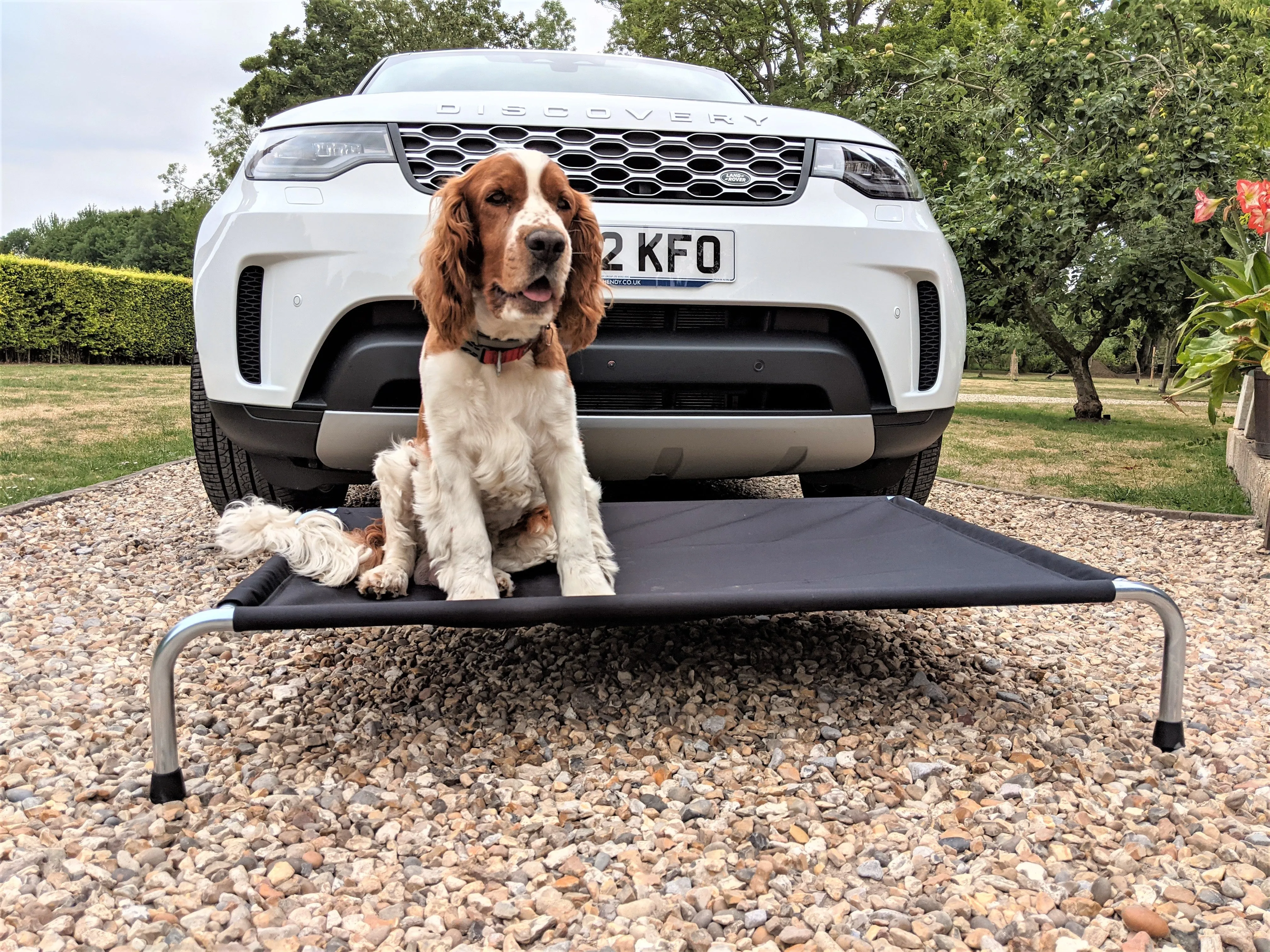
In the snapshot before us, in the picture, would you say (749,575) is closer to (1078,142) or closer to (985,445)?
(985,445)

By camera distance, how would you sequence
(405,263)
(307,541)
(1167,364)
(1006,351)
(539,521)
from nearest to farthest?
1. (307,541)
2. (539,521)
3. (405,263)
4. (1167,364)
5. (1006,351)

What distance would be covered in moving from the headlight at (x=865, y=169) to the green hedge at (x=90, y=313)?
16.6m

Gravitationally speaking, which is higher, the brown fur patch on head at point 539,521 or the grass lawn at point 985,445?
the brown fur patch on head at point 539,521

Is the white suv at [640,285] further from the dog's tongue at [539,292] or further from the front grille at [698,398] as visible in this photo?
the dog's tongue at [539,292]

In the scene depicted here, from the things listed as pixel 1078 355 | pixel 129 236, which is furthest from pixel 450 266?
pixel 129 236

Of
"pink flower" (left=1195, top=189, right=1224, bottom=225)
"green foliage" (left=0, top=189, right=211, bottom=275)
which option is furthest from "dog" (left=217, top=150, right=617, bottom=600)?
"green foliage" (left=0, top=189, right=211, bottom=275)

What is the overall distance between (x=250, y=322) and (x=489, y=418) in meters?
1.10

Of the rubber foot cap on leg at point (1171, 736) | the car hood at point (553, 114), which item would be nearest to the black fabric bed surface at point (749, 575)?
the rubber foot cap on leg at point (1171, 736)

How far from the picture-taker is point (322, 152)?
8.65 ft

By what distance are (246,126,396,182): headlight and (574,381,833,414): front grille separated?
93cm

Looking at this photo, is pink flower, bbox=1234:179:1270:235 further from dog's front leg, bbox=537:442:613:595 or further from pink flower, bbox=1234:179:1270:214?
dog's front leg, bbox=537:442:613:595

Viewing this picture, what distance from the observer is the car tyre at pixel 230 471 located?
3289 mm

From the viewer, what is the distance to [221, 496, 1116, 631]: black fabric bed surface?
5.87 ft

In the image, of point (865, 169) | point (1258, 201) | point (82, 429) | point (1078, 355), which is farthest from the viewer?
point (1078, 355)
